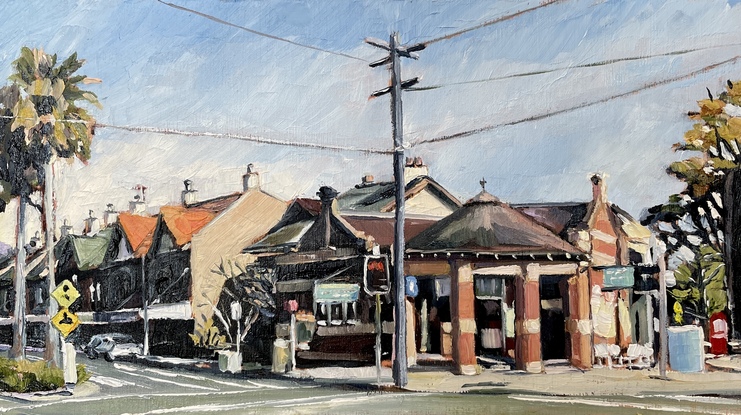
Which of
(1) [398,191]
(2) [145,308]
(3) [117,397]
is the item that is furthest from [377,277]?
(2) [145,308]

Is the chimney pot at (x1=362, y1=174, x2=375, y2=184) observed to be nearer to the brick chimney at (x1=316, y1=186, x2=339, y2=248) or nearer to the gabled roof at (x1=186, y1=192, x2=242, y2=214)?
the brick chimney at (x1=316, y1=186, x2=339, y2=248)

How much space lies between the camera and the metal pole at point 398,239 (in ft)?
71.8

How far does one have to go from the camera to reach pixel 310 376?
2638 cm

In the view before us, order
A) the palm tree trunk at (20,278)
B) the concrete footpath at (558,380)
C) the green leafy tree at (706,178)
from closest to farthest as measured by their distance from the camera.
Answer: the green leafy tree at (706,178) → the concrete footpath at (558,380) → the palm tree trunk at (20,278)

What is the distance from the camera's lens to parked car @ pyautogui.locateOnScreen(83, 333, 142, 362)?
3866 centimetres

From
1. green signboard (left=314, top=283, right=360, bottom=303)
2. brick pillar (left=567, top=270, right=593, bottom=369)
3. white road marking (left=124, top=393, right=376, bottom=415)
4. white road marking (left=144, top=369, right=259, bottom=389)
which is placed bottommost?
white road marking (left=144, top=369, right=259, bottom=389)

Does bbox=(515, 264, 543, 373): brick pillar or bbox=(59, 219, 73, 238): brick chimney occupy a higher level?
bbox=(59, 219, 73, 238): brick chimney

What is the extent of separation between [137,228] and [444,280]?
20.5 metres

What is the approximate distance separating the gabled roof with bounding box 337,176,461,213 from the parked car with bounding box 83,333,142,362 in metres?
10.7

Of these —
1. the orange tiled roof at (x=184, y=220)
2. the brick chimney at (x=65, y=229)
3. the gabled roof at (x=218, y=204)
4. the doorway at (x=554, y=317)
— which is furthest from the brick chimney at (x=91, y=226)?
the doorway at (x=554, y=317)

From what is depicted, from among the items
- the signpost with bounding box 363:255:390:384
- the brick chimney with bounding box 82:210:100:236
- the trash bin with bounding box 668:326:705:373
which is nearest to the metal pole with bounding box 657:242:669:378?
the trash bin with bounding box 668:326:705:373

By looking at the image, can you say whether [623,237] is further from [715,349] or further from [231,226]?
[231,226]

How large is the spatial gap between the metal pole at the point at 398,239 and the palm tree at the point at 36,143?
23.1 ft

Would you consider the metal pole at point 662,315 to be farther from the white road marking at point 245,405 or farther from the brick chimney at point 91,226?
the brick chimney at point 91,226
